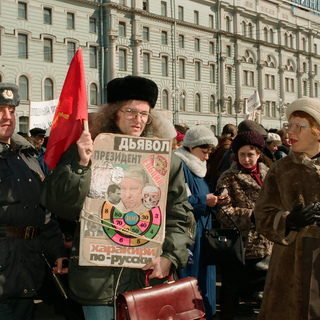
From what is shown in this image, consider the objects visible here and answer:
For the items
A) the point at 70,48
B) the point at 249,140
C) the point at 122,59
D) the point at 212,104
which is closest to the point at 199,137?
the point at 249,140

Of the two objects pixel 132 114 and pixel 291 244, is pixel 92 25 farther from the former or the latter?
pixel 291 244

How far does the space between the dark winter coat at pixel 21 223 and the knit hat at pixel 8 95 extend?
0.22 meters

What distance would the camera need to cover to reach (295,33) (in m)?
52.3

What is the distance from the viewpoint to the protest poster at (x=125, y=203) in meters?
2.44

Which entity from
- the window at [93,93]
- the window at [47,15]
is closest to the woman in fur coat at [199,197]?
the window at [47,15]

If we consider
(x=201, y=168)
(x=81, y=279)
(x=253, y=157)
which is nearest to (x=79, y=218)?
(x=81, y=279)

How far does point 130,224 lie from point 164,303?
0.44m

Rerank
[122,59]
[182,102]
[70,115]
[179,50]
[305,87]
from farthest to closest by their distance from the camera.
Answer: [305,87] < [182,102] < [179,50] < [122,59] < [70,115]

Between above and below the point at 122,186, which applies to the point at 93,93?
above

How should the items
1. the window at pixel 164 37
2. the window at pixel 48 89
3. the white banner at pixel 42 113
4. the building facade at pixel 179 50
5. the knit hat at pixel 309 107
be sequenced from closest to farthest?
the knit hat at pixel 309 107
the white banner at pixel 42 113
the building facade at pixel 179 50
the window at pixel 48 89
the window at pixel 164 37

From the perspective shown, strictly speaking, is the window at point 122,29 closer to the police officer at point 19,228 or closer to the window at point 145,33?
the window at point 145,33

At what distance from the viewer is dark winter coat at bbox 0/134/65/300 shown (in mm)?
2775

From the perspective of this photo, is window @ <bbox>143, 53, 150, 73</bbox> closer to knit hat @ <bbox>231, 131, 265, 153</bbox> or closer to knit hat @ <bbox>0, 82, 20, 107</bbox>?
knit hat @ <bbox>231, 131, 265, 153</bbox>

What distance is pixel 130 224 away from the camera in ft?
8.13
